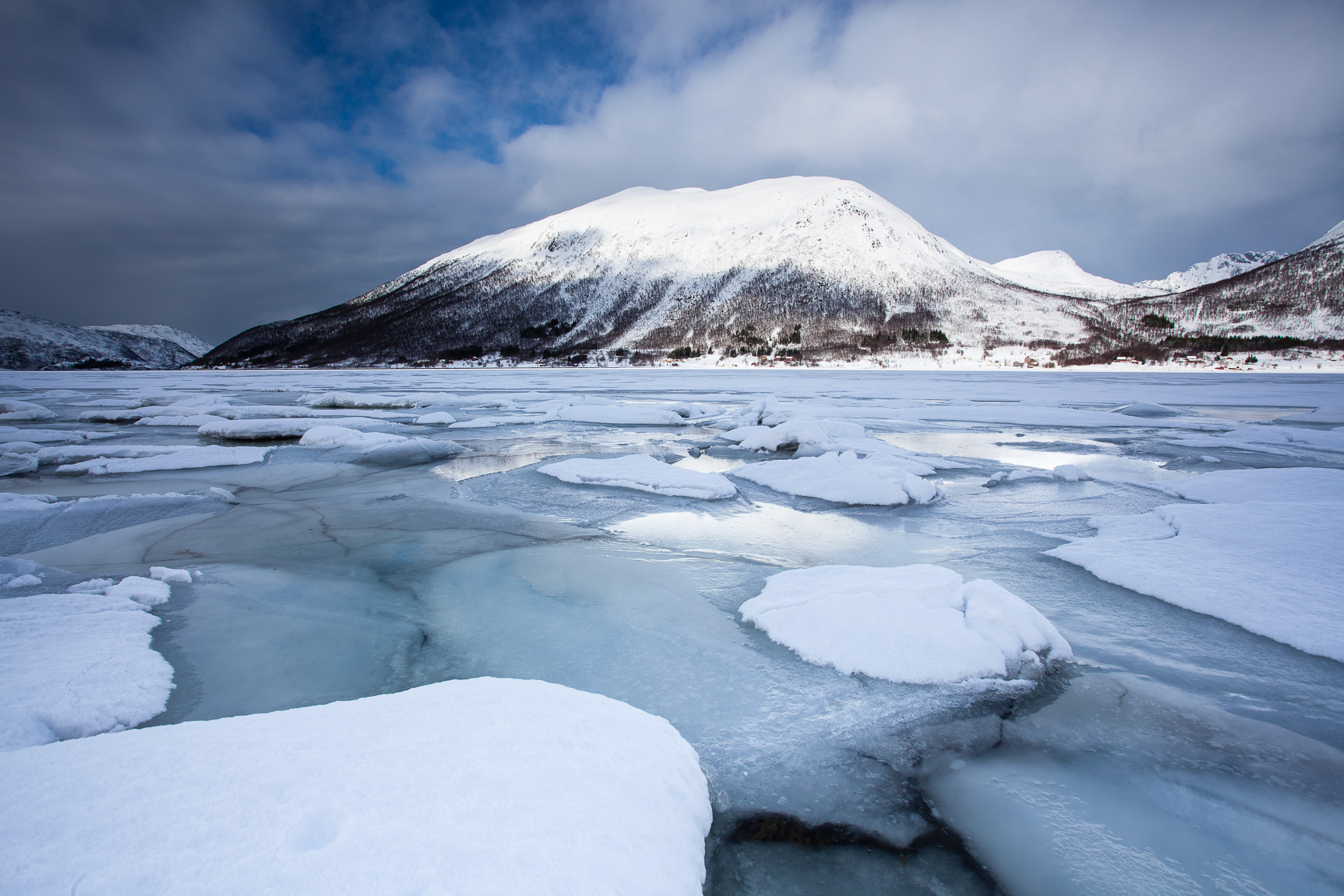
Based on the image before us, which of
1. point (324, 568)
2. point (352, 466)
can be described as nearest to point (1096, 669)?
point (324, 568)

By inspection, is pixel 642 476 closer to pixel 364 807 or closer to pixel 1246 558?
pixel 1246 558

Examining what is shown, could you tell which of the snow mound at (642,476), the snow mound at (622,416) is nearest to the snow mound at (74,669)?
the snow mound at (642,476)

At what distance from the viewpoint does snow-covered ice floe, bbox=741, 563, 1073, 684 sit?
2646mm

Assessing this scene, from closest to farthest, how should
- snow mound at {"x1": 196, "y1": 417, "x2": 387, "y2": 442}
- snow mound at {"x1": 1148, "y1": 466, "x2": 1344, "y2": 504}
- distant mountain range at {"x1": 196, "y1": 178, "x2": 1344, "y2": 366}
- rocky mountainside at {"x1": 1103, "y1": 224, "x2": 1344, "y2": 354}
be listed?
snow mound at {"x1": 1148, "y1": 466, "x2": 1344, "y2": 504}, snow mound at {"x1": 196, "y1": 417, "x2": 387, "y2": 442}, rocky mountainside at {"x1": 1103, "y1": 224, "x2": 1344, "y2": 354}, distant mountain range at {"x1": 196, "y1": 178, "x2": 1344, "y2": 366}

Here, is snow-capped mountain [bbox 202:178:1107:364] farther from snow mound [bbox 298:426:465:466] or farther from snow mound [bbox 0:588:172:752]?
snow mound [bbox 0:588:172:752]

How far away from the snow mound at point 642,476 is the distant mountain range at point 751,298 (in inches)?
2457

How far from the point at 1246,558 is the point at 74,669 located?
614 centimetres

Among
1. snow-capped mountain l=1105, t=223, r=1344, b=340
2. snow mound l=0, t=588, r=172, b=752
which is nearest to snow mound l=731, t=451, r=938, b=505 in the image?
snow mound l=0, t=588, r=172, b=752

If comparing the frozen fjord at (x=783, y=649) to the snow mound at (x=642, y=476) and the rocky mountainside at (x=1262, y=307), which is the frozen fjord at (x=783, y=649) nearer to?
the snow mound at (x=642, y=476)

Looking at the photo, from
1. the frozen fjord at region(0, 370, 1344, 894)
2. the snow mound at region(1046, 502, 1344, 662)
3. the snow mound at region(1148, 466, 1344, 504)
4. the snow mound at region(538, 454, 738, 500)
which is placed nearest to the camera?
the frozen fjord at region(0, 370, 1344, 894)

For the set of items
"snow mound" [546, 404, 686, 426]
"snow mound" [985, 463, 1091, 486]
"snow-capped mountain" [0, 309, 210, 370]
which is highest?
"snow-capped mountain" [0, 309, 210, 370]

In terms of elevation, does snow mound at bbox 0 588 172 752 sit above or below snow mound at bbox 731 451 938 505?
below

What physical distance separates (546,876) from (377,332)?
116m

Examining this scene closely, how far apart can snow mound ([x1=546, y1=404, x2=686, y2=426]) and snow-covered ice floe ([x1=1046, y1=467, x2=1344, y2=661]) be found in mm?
8396
